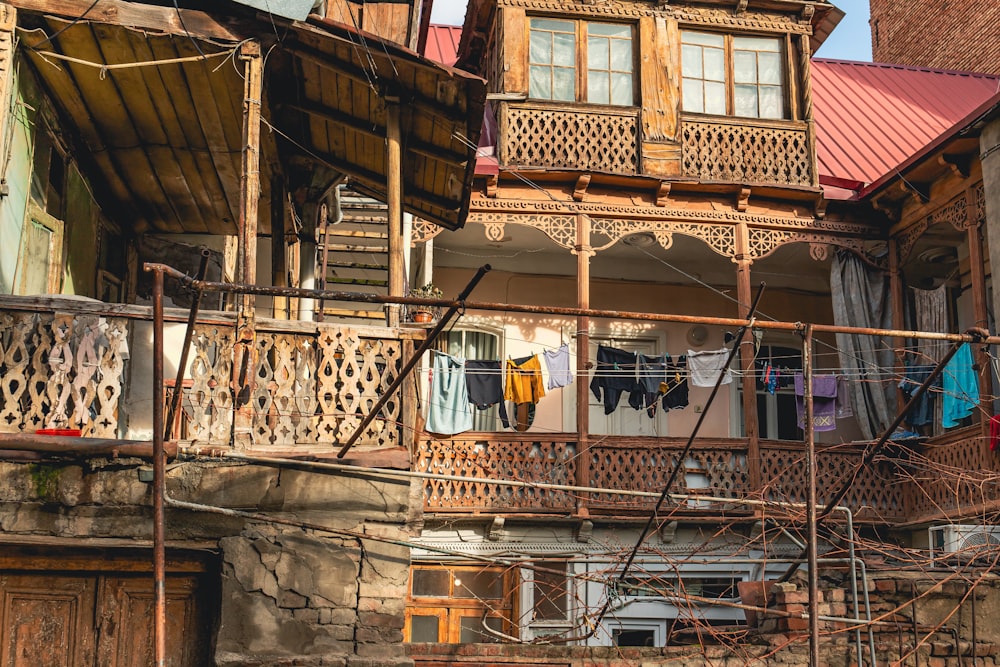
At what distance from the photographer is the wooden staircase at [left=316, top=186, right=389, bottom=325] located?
16.1 m

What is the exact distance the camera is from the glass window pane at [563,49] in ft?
53.7

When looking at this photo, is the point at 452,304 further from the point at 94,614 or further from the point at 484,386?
the point at 484,386

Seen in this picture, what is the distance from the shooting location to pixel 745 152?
53.6 ft

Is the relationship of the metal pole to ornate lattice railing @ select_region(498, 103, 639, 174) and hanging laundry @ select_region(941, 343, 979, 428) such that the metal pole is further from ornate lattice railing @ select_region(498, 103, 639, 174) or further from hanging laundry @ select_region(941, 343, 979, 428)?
ornate lattice railing @ select_region(498, 103, 639, 174)

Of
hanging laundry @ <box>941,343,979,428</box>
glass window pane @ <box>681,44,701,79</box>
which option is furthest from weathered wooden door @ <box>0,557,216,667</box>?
glass window pane @ <box>681,44,701,79</box>

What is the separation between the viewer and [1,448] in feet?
25.0

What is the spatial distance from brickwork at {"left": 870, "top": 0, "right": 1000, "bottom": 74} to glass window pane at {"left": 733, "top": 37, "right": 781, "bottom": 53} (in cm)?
675

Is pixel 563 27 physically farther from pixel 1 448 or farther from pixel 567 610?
pixel 1 448

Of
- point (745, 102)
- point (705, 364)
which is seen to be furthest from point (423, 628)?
point (745, 102)

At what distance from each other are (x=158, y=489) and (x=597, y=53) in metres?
11.4

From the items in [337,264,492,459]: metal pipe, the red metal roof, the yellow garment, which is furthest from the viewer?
the red metal roof

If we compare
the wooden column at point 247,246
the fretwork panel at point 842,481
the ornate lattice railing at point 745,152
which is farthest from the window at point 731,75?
the wooden column at point 247,246

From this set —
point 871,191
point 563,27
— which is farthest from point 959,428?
point 563,27

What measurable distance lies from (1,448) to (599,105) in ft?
33.9
